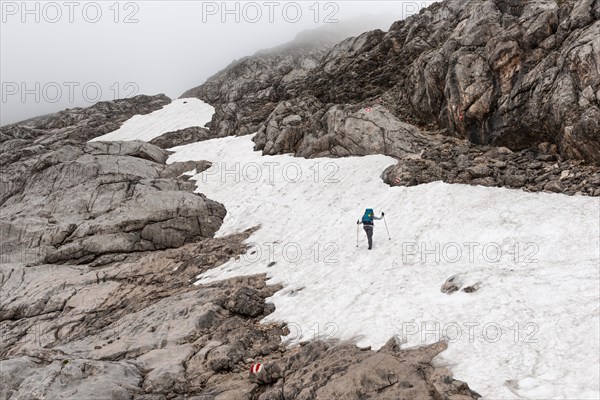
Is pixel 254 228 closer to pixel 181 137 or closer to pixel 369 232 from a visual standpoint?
pixel 369 232

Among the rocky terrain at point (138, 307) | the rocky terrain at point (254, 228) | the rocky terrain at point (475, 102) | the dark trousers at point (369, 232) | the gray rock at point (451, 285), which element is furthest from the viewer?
the rocky terrain at point (475, 102)

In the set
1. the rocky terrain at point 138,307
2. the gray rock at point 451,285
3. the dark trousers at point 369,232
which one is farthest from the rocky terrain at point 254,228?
the dark trousers at point 369,232

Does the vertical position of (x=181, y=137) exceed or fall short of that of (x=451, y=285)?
it exceeds it

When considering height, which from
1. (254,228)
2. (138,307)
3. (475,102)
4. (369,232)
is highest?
(475,102)

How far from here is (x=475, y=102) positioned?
1048 inches

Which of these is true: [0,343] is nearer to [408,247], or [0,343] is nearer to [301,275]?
[301,275]

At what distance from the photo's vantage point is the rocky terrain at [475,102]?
66.3 ft

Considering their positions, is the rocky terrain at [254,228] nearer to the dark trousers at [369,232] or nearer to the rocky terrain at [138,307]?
the rocky terrain at [138,307]

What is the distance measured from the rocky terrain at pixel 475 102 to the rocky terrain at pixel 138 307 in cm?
1274

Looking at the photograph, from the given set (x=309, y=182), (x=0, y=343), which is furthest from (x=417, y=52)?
(x=0, y=343)

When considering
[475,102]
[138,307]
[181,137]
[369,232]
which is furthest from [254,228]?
[181,137]

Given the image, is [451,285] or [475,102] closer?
[451,285]

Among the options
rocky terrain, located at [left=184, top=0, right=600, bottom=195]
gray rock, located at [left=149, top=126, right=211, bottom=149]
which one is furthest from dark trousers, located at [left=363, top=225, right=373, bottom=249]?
gray rock, located at [left=149, top=126, right=211, bottom=149]

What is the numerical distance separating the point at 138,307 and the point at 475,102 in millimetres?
25397
